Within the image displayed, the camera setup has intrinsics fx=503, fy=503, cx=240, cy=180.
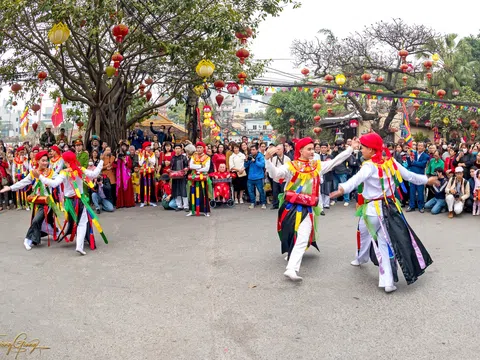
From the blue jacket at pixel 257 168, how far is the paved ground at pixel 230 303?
422 centimetres

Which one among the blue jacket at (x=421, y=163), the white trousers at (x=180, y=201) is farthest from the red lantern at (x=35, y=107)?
the blue jacket at (x=421, y=163)

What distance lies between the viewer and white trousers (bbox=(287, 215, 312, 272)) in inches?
227

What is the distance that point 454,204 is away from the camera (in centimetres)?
1035

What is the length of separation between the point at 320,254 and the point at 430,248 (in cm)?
168

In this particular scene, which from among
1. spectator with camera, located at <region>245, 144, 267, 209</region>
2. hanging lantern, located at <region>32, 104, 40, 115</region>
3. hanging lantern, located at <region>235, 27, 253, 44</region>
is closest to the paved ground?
spectator with camera, located at <region>245, 144, 267, 209</region>

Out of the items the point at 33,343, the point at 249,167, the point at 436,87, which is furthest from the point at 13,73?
the point at 436,87

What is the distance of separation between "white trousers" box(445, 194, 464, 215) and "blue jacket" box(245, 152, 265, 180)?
425 cm

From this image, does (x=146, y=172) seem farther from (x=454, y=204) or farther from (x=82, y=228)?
(x=454, y=204)

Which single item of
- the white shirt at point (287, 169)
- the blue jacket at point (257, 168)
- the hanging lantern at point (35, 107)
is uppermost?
the hanging lantern at point (35, 107)

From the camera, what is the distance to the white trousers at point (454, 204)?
1025cm

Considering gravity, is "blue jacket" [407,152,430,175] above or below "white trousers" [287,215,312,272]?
above

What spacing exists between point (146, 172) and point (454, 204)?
7.17 meters

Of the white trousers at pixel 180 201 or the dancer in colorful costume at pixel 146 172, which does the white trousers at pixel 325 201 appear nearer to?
the white trousers at pixel 180 201

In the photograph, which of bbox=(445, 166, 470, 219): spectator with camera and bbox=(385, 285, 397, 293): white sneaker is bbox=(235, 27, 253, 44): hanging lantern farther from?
bbox=(385, 285, 397, 293): white sneaker
